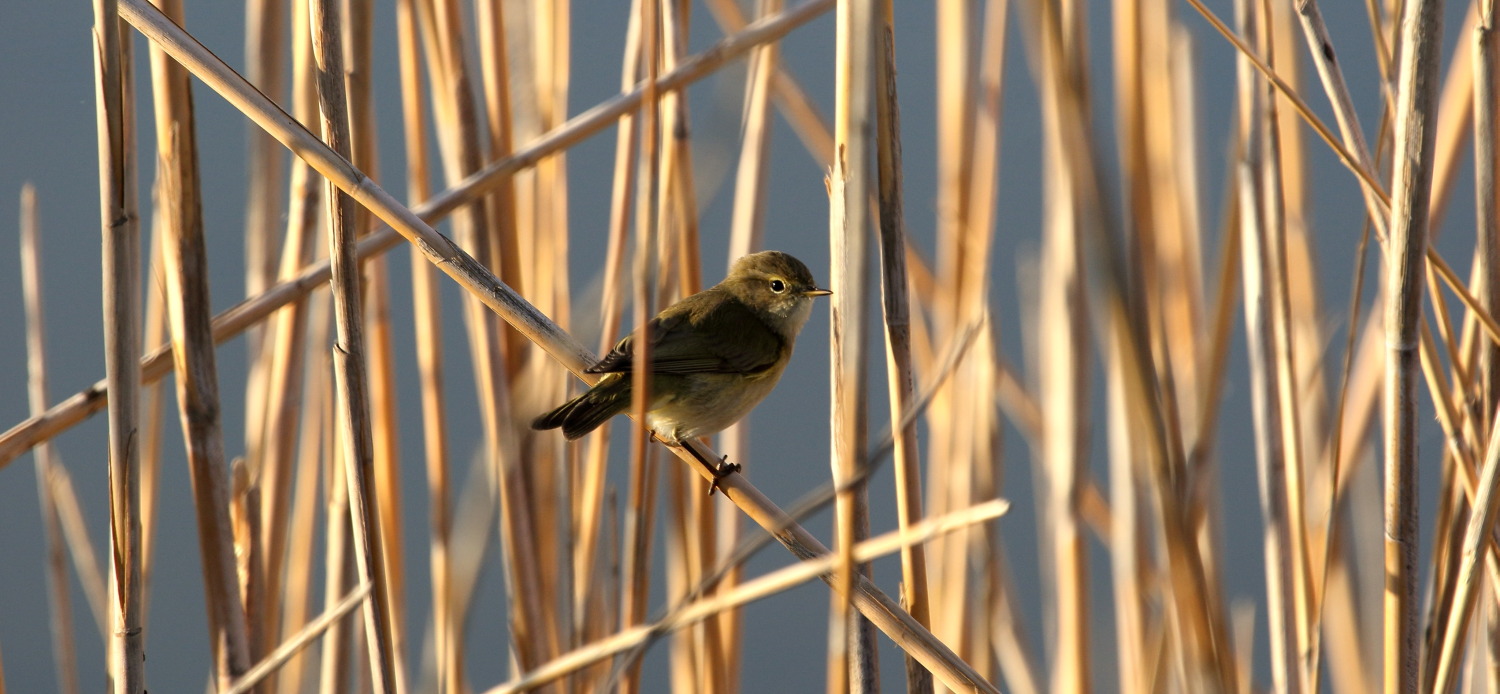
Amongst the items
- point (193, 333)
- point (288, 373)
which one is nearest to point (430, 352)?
point (288, 373)

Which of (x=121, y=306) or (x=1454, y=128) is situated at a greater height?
(x=121, y=306)

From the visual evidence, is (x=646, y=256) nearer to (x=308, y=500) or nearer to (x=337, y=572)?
(x=337, y=572)

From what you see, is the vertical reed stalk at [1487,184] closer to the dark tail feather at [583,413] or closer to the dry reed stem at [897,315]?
the dry reed stem at [897,315]

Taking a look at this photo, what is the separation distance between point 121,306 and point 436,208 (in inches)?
16.9

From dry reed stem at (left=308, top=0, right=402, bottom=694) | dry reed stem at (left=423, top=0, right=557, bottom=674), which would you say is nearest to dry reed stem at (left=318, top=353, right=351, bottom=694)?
dry reed stem at (left=423, top=0, right=557, bottom=674)

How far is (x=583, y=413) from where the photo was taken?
5.10 ft

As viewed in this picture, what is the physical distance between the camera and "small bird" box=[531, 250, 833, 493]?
1784mm

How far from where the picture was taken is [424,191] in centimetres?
174

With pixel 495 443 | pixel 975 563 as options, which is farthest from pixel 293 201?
pixel 975 563

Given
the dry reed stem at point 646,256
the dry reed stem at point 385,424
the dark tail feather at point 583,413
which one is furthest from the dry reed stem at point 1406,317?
the dry reed stem at point 385,424

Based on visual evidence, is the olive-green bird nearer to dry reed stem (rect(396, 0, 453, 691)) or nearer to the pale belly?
the pale belly

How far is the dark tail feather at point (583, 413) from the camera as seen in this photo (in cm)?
155

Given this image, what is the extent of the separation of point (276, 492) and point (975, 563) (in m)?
1.04

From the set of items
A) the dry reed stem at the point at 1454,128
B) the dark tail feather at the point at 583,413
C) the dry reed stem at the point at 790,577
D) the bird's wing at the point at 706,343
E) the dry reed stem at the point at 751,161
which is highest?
the dry reed stem at the point at 751,161
